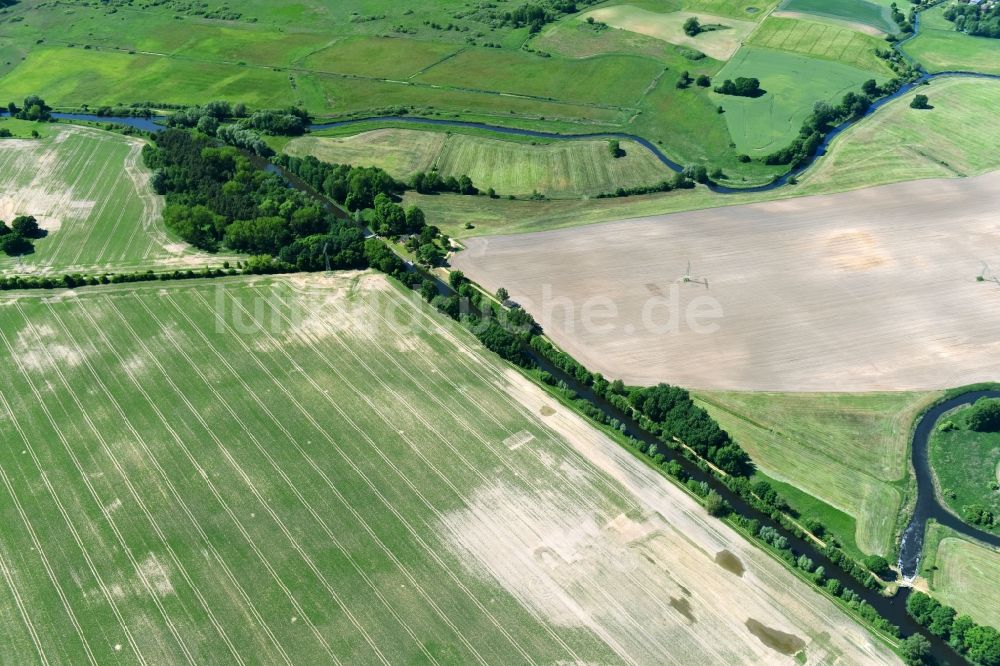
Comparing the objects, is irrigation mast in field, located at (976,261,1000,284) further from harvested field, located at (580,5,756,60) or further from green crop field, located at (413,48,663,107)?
harvested field, located at (580,5,756,60)

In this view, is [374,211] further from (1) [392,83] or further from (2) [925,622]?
(2) [925,622]

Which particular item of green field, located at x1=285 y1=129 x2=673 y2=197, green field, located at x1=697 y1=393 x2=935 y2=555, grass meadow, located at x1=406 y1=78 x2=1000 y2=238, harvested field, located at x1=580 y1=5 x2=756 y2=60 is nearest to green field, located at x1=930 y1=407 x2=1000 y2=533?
green field, located at x1=697 y1=393 x2=935 y2=555

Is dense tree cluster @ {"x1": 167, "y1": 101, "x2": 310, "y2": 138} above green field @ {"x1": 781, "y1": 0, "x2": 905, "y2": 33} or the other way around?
the other way around

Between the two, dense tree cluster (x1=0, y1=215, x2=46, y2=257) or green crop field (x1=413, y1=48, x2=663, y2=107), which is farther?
green crop field (x1=413, y1=48, x2=663, y2=107)

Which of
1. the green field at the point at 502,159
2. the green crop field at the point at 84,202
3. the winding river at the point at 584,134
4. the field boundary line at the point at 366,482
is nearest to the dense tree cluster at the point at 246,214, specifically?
→ the green crop field at the point at 84,202

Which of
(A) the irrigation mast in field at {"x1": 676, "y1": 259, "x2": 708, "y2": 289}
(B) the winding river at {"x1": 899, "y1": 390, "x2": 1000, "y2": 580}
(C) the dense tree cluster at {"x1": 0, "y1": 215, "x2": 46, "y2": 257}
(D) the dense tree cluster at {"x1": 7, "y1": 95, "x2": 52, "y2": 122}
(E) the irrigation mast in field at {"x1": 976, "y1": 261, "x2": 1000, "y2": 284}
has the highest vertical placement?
(D) the dense tree cluster at {"x1": 7, "y1": 95, "x2": 52, "y2": 122}

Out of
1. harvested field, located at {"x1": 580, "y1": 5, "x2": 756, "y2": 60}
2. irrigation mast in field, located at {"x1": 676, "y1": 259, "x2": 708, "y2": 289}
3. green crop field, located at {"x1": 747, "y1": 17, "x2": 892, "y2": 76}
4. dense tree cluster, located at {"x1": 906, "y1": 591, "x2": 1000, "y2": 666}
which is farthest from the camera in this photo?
harvested field, located at {"x1": 580, "y1": 5, "x2": 756, "y2": 60}

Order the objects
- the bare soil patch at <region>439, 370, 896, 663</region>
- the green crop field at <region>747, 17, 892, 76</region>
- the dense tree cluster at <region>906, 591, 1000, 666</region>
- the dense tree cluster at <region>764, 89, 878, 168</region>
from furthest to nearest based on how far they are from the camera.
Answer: the green crop field at <region>747, 17, 892, 76</region> → the dense tree cluster at <region>764, 89, 878, 168</region> → the bare soil patch at <region>439, 370, 896, 663</region> → the dense tree cluster at <region>906, 591, 1000, 666</region>

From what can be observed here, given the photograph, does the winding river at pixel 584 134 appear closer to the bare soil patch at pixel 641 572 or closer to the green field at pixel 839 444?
the green field at pixel 839 444
